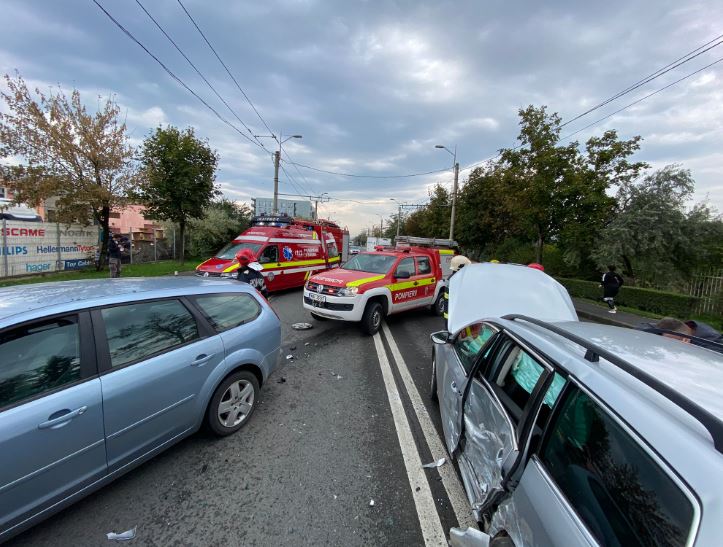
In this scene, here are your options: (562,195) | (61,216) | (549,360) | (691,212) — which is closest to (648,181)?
(691,212)

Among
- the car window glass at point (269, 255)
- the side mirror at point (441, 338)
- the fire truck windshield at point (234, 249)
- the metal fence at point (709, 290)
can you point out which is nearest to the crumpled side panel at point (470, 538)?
the side mirror at point (441, 338)

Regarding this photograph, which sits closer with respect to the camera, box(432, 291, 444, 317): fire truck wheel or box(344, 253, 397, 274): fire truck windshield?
box(344, 253, 397, 274): fire truck windshield

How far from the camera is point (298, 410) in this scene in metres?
3.77

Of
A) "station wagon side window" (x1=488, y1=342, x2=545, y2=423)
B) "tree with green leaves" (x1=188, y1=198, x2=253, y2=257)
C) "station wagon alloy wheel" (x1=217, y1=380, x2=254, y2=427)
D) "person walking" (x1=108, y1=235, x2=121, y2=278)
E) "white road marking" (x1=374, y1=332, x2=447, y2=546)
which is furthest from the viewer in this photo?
"tree with green leaves" (x1=188, y1=198, x2=253, y2=257)

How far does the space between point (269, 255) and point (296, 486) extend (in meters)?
8.72

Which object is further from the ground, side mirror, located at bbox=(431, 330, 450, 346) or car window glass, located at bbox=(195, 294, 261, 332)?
car window glass, located at bbox=(195, 294, 261, 332)

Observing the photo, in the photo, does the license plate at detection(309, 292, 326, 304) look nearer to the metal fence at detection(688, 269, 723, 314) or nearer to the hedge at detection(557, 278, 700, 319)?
the hedge at detection(557, 278, 700, 319)

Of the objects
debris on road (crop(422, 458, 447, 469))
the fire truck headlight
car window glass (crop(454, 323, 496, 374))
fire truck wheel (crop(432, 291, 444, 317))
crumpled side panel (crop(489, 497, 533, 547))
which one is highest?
car window glass (crop(454, 323, 496, 374))

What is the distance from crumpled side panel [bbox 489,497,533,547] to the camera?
4.65ft

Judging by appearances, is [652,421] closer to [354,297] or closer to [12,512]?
[12,512]

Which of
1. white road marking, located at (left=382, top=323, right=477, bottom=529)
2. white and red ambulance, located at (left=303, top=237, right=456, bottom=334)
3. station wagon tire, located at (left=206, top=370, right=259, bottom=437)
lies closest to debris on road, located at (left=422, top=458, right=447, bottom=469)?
white road marking, located at (left=382, top=323, right=477, bottom=529)

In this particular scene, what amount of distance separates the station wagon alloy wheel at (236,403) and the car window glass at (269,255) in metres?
7.29

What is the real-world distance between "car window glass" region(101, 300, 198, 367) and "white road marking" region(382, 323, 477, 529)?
7.94ft

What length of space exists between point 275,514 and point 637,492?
219cm
